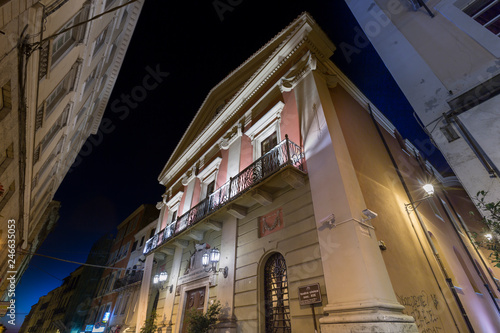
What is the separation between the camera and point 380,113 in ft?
38.0

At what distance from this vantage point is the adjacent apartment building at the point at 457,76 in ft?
19.9

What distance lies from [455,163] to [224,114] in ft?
31.8

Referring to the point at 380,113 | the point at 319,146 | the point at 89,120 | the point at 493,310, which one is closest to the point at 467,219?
the point at 493,310

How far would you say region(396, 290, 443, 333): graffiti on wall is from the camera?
4.98 meters

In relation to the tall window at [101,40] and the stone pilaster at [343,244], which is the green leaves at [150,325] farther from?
the tall window at [101,40]

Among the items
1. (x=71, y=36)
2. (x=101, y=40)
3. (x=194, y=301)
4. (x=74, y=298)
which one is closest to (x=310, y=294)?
(x=194, y=301)

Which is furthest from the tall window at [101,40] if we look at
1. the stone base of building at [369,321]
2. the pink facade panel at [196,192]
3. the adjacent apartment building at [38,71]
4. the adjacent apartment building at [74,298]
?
the adjacent apartment building at [74,298]

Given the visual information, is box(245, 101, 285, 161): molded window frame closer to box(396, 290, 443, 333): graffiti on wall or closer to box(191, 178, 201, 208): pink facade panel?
box(191, 178, 201, 208): pink facade panel

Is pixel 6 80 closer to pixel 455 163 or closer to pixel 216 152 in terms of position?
pixel 216 152

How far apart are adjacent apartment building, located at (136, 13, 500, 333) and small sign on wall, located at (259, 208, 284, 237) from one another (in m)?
0.04

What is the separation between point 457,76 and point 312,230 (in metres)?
6.44

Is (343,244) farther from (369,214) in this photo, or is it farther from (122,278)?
(122,278)

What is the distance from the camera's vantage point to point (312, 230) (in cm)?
558

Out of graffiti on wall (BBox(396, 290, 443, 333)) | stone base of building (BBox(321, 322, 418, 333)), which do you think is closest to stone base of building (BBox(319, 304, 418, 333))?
stone base of building (BBox(321, 322, 418, 333))
